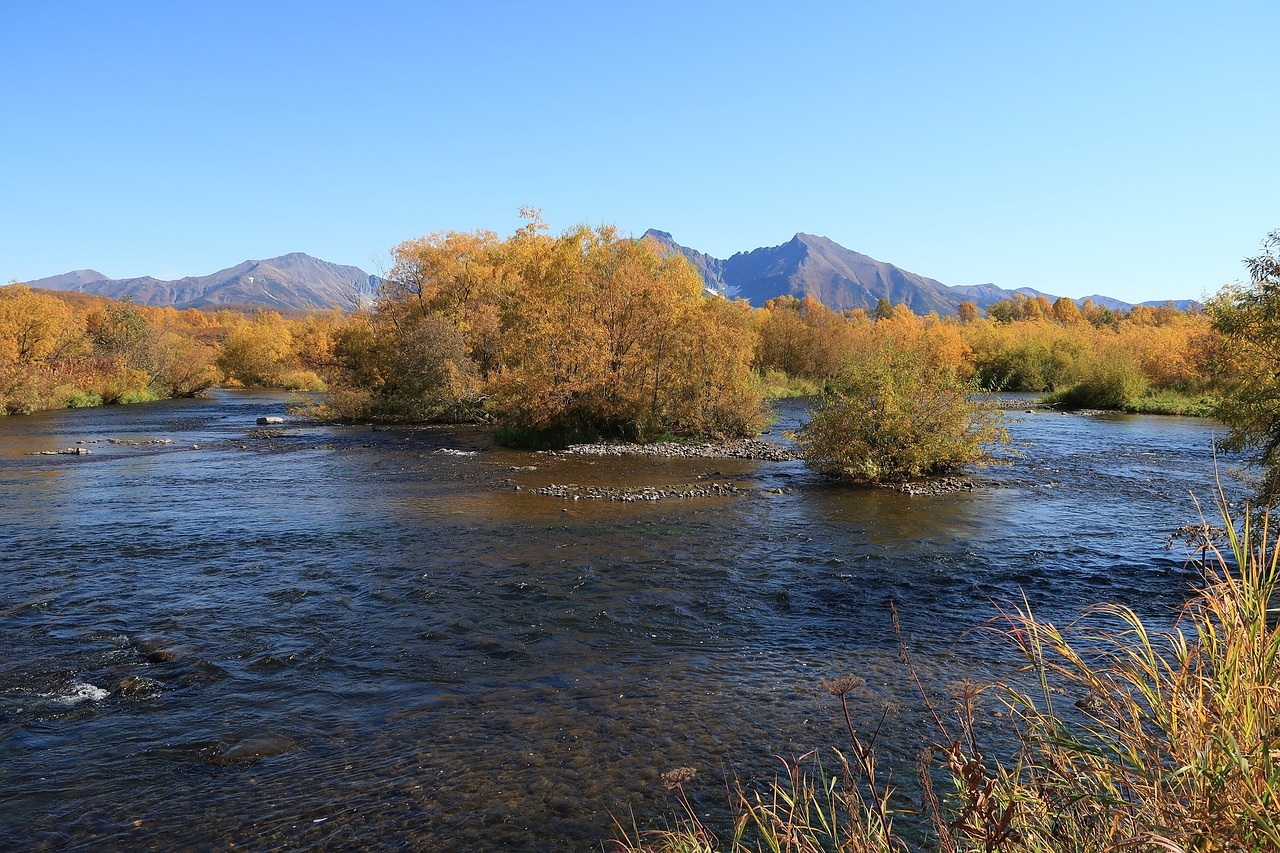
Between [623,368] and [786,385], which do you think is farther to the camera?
[786,385]

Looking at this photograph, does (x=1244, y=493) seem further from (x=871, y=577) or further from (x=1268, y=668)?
(x=1268, y=668)

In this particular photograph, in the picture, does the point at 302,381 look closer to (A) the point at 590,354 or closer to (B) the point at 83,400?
(B) the point at 83,400

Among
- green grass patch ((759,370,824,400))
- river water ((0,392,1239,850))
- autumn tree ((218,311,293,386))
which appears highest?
autumn tree ((218,311,293,386))

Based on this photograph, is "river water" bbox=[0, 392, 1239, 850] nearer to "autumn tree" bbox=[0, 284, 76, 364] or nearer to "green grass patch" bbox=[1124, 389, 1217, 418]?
"green grass patch" bbox=[1124, 389, 1217, 418]

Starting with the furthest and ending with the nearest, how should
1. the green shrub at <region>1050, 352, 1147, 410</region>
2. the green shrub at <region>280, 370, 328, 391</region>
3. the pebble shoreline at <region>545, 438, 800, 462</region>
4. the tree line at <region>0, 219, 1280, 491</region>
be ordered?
the green shrub at <region>280, 370, 328, 391</region>
the green shrub at <region>1050, 352, 1147, 410</region>
the pebble shoreline at <region>545, 438, 800, 462</region>
the tree line at <region>0, 219, 1280, 491</region>

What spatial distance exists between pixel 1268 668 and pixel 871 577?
31.5 ft

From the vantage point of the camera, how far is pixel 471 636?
10070mm

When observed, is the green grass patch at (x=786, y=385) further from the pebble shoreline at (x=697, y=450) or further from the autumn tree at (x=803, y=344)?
the pebble shoreline at (x=697, y=450)

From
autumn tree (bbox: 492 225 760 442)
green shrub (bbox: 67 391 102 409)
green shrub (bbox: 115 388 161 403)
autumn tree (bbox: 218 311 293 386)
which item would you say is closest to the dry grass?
autumn tree (bbox: 492 225 760 442)

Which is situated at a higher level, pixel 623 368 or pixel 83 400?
pixel 623 368

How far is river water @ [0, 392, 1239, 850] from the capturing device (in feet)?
21.1

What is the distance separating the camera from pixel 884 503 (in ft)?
61.6

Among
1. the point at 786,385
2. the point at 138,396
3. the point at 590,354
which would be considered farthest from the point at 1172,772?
the point at 138,396

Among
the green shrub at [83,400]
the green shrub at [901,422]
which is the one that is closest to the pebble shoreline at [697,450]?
the green shrub at [901,422]
